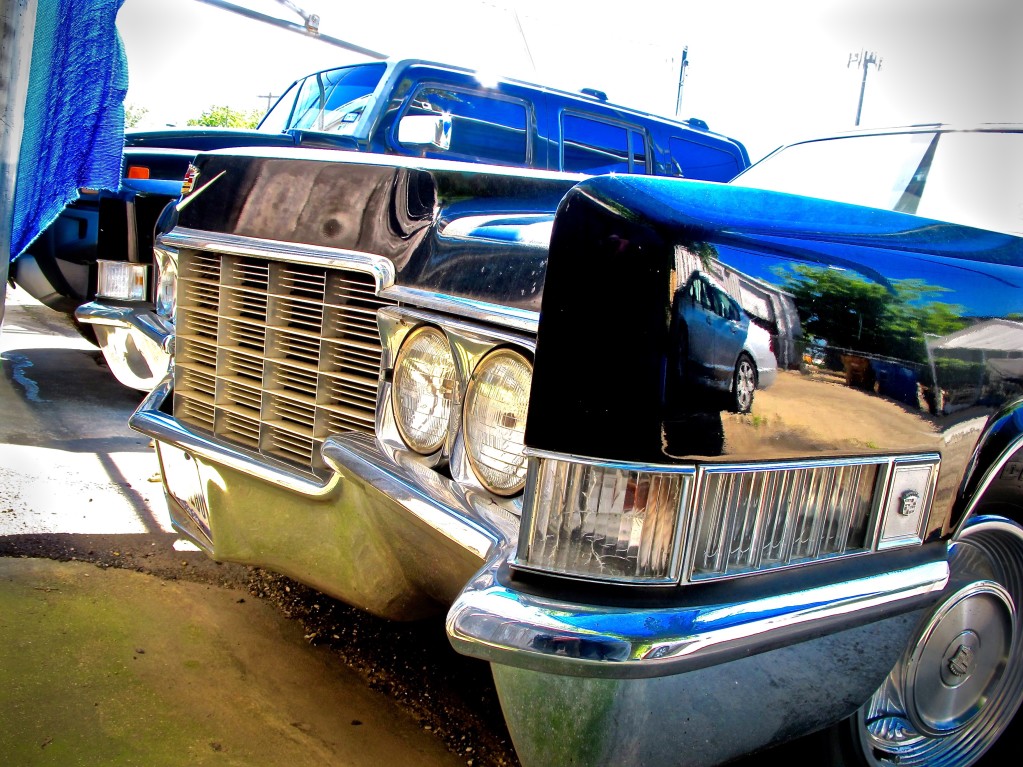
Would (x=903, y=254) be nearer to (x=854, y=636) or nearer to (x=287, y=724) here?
(x=854, y=636)

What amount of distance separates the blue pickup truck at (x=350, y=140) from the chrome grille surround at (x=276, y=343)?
75.4 inches

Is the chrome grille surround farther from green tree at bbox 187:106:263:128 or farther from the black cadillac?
green tree at bbox 187:106:263:128

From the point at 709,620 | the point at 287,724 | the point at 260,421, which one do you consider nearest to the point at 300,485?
the point at 260,421

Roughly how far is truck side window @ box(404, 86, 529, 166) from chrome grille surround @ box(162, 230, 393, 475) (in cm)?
290

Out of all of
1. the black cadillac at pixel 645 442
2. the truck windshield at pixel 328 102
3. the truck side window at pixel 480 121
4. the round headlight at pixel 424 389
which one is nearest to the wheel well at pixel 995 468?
the black cadillac at pixel 645 442

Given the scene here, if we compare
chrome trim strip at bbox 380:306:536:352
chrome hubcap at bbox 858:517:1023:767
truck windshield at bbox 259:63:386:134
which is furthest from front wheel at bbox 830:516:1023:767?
truck windshield at bbox 259:63:386:134

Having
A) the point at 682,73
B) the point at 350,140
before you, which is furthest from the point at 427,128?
the point at 682,73

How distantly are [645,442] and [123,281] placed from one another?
3727mm

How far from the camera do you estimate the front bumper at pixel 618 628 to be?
1292mm

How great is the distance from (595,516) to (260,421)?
122cm

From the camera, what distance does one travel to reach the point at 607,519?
1334 mm

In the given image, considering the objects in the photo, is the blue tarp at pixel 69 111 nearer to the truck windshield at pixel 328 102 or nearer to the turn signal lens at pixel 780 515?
the truck windshield at pixel 328 102

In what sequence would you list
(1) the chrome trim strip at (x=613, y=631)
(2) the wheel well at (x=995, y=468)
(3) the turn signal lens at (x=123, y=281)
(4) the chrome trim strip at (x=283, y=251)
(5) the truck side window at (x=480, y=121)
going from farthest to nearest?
(5) the truck side window at (x=480, y=121)
(3) the turn signal lens at (x=123, y=281)
(4) the chrome trim strip at (x=283, y=251)
(2) the wheel well at (x=995, y=468)
(1) the chrome trim strip at (x=613, y=631)

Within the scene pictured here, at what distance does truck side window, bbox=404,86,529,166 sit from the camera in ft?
17.1
